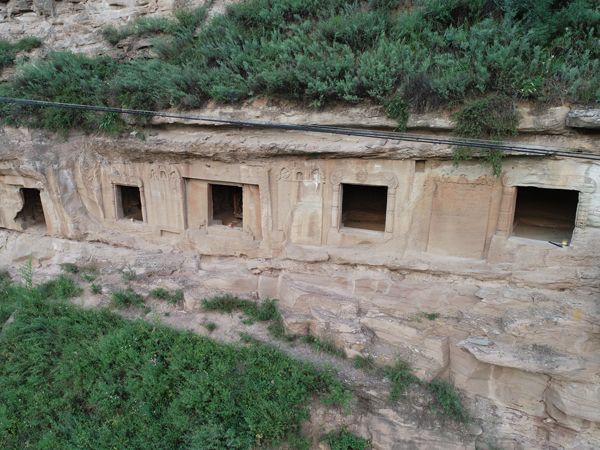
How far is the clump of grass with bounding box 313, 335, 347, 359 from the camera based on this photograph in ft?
22.1

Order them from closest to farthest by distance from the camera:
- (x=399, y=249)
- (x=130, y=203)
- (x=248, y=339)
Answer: (x=399, y=249)
(x=248, y=339)
(x=130, y=203)

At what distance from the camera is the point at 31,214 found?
408 inches

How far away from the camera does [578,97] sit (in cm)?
546

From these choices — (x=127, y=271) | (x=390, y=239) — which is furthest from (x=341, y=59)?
(x=127, y=271)

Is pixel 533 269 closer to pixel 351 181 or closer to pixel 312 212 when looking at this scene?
pixel 351 181

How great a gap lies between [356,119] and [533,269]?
12.0 feet

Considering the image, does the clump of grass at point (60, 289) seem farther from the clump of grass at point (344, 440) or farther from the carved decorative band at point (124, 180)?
the clump of grass at point (344, 440)

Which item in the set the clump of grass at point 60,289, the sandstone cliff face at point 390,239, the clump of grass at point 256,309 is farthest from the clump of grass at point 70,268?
the clump of grass at point 256,309

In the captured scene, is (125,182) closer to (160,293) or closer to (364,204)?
(160,293)

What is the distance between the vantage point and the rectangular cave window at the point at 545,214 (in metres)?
6.66

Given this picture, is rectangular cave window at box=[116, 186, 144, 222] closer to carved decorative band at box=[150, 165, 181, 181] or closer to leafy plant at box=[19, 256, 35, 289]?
carved decorative band at box=[150, 165, 181, 181]

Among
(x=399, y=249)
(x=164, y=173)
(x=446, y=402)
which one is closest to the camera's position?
(x=446, y=402)

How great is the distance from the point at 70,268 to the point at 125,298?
78.1 inches

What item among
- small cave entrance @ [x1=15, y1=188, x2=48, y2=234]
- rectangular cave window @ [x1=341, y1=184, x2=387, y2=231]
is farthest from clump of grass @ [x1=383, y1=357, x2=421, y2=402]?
small cave entrance @ [x1=15, y1=188, x2=48, y2=234]
